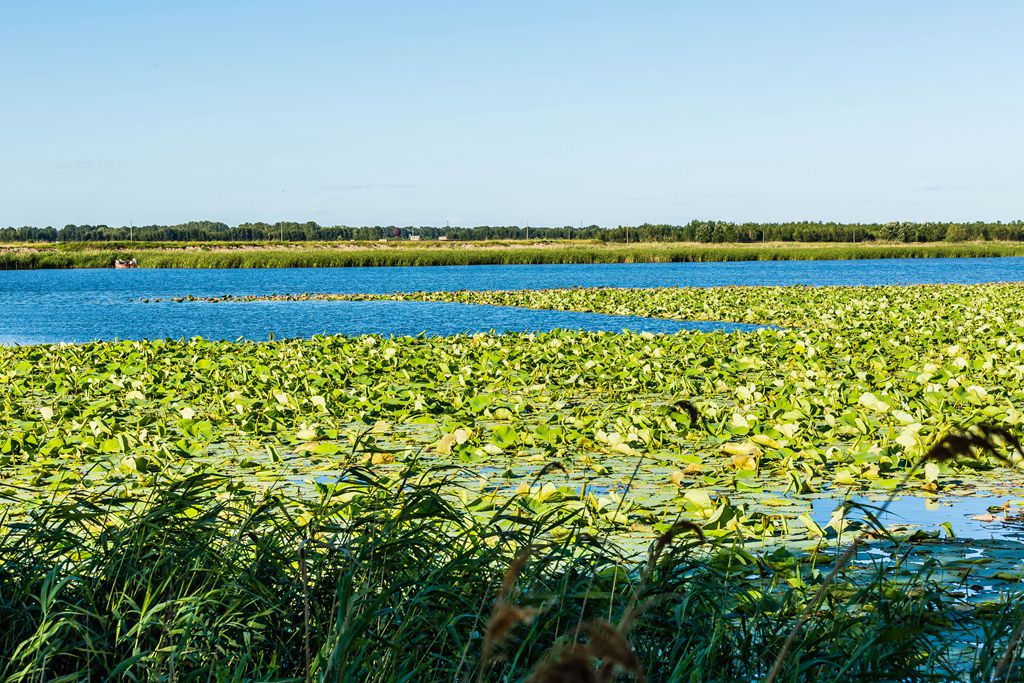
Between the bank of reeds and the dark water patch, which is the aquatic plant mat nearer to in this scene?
the bank of reeds

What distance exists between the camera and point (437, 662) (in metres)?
3.23

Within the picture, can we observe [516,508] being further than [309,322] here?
No

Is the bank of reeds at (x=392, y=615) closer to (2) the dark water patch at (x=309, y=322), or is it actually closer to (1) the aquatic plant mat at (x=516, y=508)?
(1) the aquatic plant mat at (x=516, y=508)

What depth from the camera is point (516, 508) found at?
4828mm

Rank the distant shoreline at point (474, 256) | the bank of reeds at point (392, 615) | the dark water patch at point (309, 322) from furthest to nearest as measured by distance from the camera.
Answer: the distant shoreline at point (474, 256) → the dark water patch at point (309, 322) → the bank of reeds at point (392, 615)

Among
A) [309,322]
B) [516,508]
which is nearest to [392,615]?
[516,508]

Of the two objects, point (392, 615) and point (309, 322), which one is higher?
point (392, 615)

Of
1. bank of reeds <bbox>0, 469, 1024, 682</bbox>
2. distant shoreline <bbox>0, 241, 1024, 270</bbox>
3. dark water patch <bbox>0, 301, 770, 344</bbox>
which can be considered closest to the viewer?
bank of reeds <bbox>0, 469, 1024, 682</bbox>

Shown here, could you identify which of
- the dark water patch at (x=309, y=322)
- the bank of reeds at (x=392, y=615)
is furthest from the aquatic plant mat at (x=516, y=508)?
the dark water patch at (x=309, y=322)

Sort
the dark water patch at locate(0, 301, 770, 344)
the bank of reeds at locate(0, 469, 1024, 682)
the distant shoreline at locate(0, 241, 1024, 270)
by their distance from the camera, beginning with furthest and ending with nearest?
the distant shoreline at locate(0, 241, 1024, 270) → the dark water patch at locate(0, 301, 770, 344) → the bank of reeds at locate(0, 469, 1024, 682)

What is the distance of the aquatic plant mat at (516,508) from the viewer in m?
3.09

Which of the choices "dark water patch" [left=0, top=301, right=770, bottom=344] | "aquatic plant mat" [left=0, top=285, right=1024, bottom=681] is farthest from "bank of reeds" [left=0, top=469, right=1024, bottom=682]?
"dark water patch" [left=0, top=301, right=770, bottom=344]

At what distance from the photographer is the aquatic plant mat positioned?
3088mm

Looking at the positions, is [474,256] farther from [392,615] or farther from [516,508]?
[392,615]
